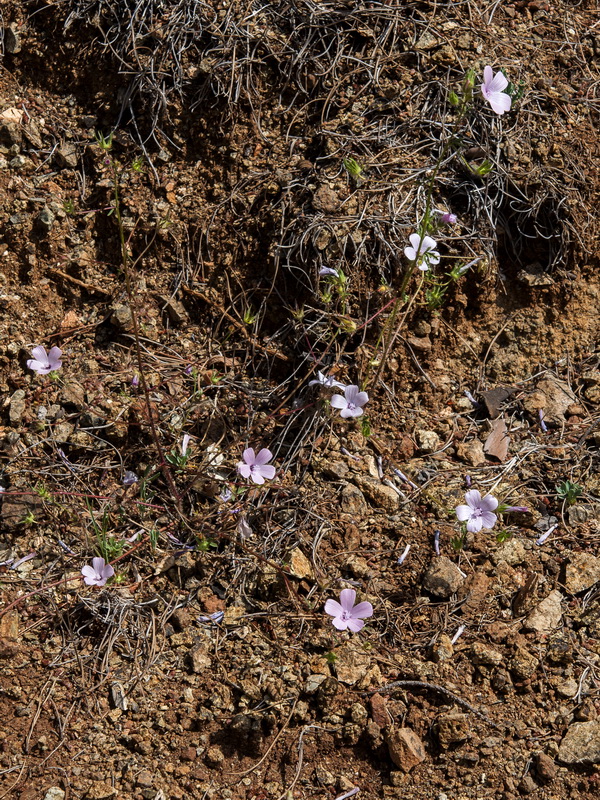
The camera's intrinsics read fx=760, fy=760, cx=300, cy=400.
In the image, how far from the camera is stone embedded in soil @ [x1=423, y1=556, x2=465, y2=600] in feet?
9.18

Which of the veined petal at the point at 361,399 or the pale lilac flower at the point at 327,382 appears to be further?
the pale lilac flower at the point at 327,382

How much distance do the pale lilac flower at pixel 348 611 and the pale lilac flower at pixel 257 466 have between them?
0.54 m

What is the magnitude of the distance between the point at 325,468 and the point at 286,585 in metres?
0.52

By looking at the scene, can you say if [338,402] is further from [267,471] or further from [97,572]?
[97,572]

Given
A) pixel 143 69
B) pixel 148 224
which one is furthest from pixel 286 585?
pixel 143 69

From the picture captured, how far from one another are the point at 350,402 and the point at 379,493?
0.40 metres

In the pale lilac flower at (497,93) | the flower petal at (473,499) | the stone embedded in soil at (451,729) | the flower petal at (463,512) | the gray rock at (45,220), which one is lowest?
the stone embedded in soil at (451,729)

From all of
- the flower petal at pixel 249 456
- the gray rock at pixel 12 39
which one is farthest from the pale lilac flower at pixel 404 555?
the gray rock at pixel 12 39

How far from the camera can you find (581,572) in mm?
2852

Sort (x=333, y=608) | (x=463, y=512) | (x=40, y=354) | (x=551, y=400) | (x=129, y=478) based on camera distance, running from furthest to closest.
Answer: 1. (x=551, y=400)
2. (x=129, y=478)
3. (x=40, y=354)
4. (x=463, y=512)
5. (x=333, y=608)

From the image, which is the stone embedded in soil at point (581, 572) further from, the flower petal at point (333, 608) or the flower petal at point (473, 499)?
the flower petal at point (333, 608)

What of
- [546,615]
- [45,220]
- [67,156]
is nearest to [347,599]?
[546,615]

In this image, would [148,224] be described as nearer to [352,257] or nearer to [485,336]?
[352,257]

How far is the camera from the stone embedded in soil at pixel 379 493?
301cm
